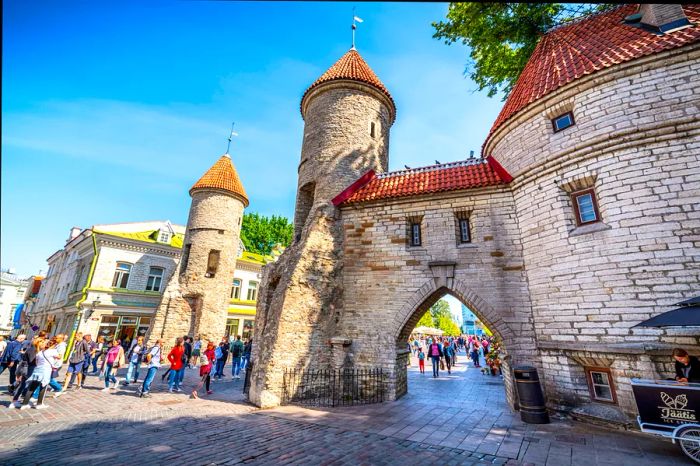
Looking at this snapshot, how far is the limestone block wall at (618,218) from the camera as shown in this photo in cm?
712

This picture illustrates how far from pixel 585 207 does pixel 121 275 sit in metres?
25.1

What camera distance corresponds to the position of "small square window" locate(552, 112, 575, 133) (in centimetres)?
903

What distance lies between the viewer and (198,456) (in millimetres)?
5828

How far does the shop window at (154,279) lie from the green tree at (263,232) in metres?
10.5

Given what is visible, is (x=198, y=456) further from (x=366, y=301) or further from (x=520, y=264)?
(x=520, y=264)

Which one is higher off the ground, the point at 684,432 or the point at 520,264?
the point at 520,264

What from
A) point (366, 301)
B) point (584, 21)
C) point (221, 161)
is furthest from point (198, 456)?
point (221, 161)

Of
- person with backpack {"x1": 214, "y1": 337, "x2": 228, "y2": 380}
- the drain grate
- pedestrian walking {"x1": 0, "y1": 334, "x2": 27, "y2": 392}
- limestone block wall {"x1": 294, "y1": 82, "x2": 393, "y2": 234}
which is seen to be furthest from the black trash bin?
pedestrian walking {"x1": 0, "y1": 334, "x2": 27, "y2": 392}

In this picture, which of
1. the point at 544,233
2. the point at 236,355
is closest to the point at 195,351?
the point at 236,355

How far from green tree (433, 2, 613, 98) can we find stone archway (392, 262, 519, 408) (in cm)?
860

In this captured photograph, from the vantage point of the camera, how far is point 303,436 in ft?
22.9

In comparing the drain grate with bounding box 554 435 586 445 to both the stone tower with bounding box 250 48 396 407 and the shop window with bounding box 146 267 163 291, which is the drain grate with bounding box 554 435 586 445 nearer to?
the stone tower with bounding box 250 48 396 407

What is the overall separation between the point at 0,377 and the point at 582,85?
2148 centimetres

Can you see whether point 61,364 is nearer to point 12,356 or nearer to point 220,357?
point 12,356
